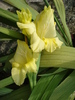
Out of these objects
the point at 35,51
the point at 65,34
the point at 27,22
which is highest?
the point at 27,22

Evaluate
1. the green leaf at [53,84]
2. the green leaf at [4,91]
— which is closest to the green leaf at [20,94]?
the green leaf at [4,91]

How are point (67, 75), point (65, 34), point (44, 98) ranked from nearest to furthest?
1. point (44, 98)
2. point (67, 75)
3. point (65, 34)

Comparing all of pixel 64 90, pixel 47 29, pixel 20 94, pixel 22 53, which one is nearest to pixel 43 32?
pixel 47 29

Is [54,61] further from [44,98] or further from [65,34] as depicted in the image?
[65,34]

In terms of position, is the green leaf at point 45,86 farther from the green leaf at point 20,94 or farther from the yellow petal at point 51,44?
the yellow petal at point 51,44

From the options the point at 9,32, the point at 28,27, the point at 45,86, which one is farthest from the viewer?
the point at 45,86

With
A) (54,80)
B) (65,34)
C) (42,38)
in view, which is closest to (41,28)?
(42,38)

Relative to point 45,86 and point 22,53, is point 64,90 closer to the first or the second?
point 45,86
